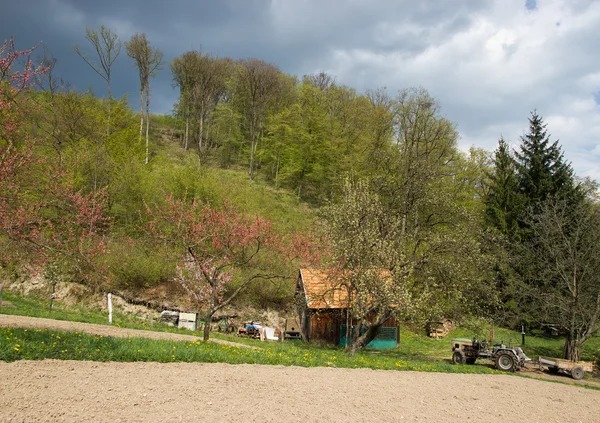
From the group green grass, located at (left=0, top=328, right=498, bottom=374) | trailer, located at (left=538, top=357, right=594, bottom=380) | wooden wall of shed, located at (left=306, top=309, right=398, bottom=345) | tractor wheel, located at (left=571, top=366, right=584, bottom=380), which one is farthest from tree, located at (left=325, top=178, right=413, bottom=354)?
tractor wheel, located at (left=571, top=366, right=584, bottom=380)

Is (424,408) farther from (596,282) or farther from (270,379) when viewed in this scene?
(596,282)

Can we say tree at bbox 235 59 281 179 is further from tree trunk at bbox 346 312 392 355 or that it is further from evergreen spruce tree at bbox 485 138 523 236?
tree trunk at bbox 346 312 392 355

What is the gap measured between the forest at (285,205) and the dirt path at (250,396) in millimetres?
3357

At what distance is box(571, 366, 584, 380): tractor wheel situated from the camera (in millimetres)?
18719

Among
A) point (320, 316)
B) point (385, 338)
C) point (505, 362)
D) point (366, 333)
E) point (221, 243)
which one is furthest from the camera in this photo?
point (385, 338)

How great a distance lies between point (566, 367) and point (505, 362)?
10.5 ft

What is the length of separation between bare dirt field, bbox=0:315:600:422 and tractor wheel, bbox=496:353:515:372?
17.7 feet

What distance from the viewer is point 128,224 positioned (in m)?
31.3

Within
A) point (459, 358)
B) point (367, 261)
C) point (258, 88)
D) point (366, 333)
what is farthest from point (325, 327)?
point (258, 88)

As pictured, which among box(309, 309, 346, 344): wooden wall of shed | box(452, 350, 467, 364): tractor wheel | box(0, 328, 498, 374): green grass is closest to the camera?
box(0, 328, 498, 374): green grass

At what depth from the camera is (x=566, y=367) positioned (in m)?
19.1

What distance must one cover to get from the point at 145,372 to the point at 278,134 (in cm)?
4419

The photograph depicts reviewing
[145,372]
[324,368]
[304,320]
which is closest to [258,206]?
Answer: [304,320]

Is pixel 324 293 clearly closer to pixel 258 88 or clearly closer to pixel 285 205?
pixel 285 205
